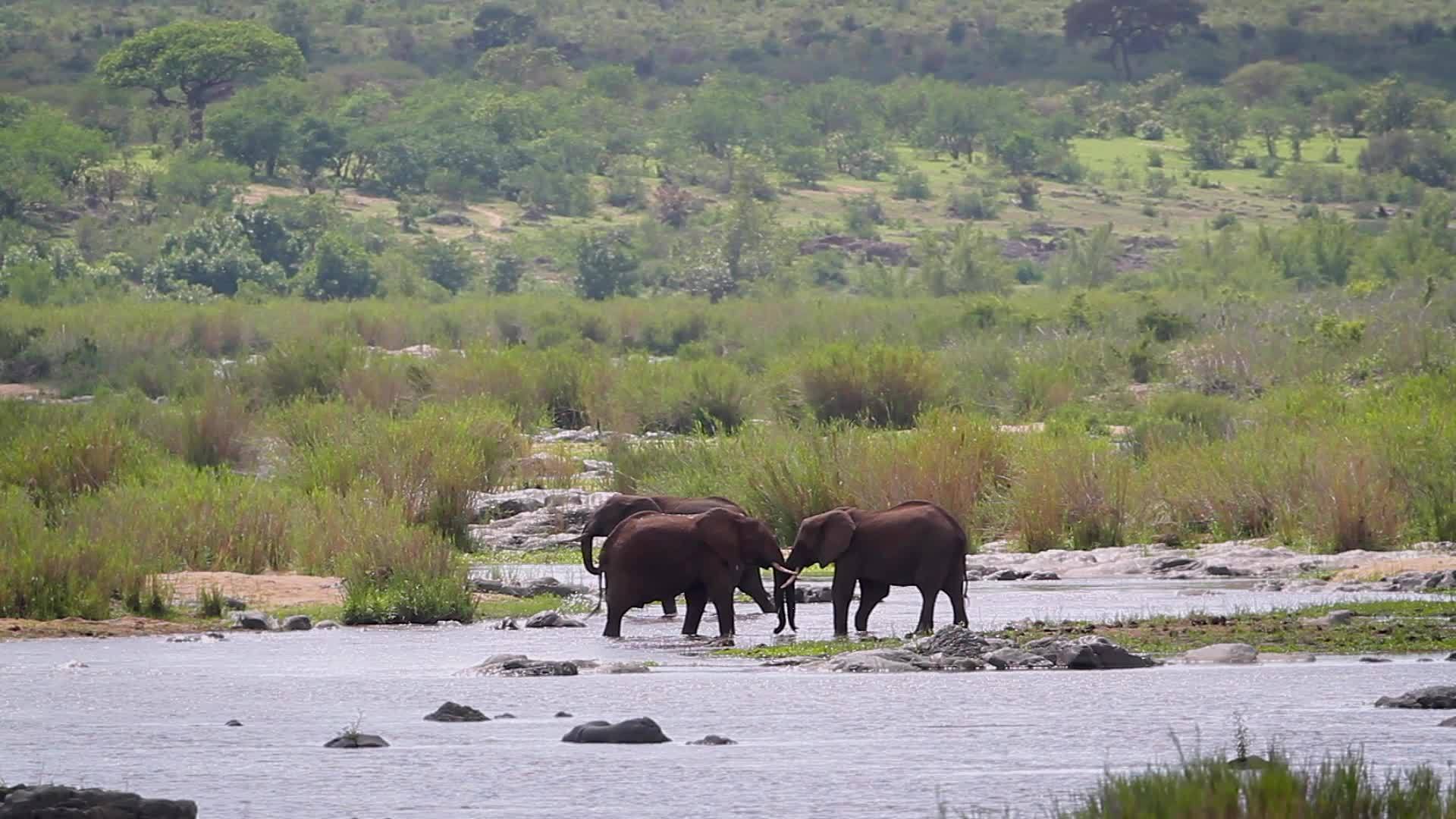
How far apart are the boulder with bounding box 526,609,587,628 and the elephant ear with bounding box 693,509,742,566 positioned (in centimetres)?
229

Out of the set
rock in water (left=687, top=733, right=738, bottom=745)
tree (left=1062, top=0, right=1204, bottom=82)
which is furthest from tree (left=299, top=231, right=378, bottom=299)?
rock in water (left=687, top=733, right=738, bottom=745)

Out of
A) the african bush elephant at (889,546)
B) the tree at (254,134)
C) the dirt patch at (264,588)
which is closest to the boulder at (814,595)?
the african bush elephant at (889,546)

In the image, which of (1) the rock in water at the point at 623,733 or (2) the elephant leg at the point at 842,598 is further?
(2) the elephant leg at the point at 842,598

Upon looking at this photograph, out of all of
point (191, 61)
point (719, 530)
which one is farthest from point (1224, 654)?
point (191, 61)

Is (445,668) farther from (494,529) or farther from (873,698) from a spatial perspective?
(494,529)

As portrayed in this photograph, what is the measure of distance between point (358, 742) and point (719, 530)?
478 cm

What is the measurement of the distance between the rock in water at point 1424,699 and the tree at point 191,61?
262 feet

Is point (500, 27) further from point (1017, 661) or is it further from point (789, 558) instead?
point (1017, 661)

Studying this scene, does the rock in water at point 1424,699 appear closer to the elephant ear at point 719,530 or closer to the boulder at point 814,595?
the elephant ear at point 719,530

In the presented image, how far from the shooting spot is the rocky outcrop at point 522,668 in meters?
16.0

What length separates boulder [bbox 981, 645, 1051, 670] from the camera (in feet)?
51.9

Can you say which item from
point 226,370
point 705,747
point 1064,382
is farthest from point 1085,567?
point 226,370

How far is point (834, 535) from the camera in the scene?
16.9 m

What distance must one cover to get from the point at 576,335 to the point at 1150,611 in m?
35.1
